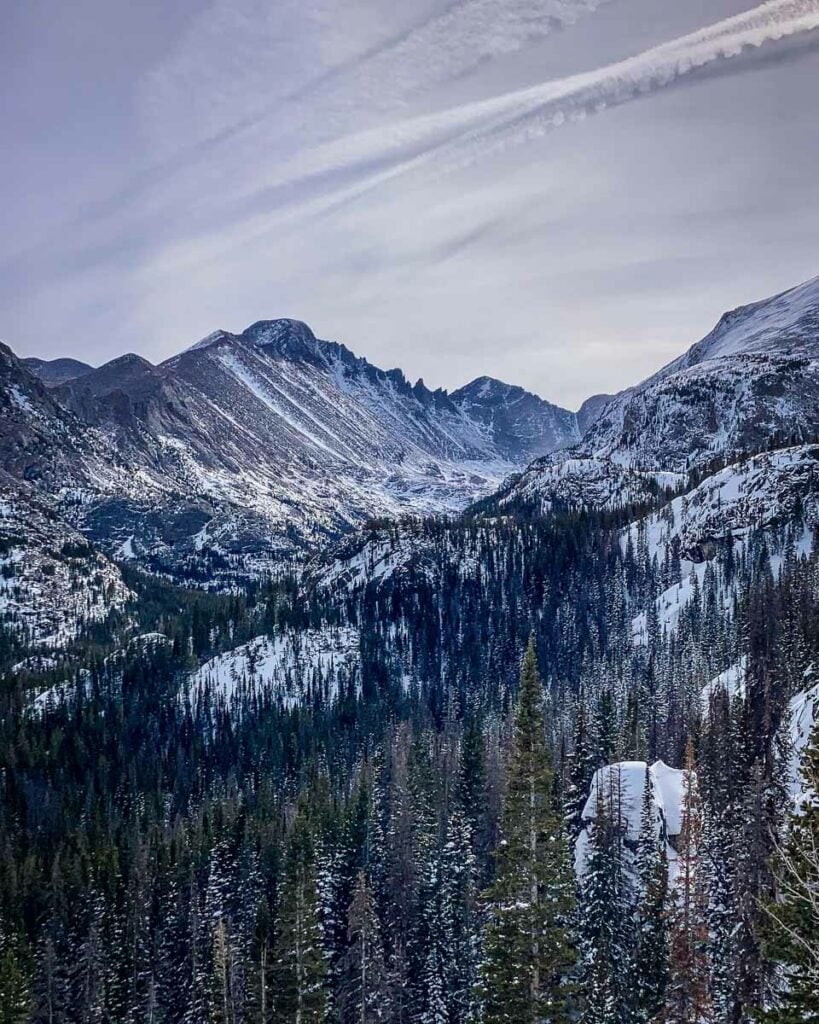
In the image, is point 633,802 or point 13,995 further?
point 633,802

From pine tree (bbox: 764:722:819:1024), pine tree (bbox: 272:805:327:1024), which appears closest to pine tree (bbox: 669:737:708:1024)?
pine tree (bbox: 272:805:327:1024)

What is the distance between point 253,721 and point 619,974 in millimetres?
138686

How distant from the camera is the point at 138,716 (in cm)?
18750

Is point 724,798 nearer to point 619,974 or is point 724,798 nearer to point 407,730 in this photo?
point 619,974

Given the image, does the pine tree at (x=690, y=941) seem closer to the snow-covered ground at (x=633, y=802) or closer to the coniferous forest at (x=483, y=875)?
the coniferous forest at (x=483, y=875)

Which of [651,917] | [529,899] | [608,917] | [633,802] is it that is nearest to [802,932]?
[529,899]

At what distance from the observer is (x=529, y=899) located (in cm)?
2561

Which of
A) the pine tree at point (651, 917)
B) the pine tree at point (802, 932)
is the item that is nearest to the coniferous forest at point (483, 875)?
the pine tree at point (802, 932)

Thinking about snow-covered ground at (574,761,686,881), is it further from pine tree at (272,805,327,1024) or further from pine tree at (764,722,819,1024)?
pine tree at (764,722,819,1024)

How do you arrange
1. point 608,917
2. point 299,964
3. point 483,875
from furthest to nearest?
point 483,875 < point 608,917 < point 299,964

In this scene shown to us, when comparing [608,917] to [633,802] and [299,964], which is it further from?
[299,964]

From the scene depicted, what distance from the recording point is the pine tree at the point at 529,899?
24.7 metres

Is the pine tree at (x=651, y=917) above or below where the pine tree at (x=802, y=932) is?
below

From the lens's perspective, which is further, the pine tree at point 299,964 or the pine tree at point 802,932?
the pine tree at point 299,964
